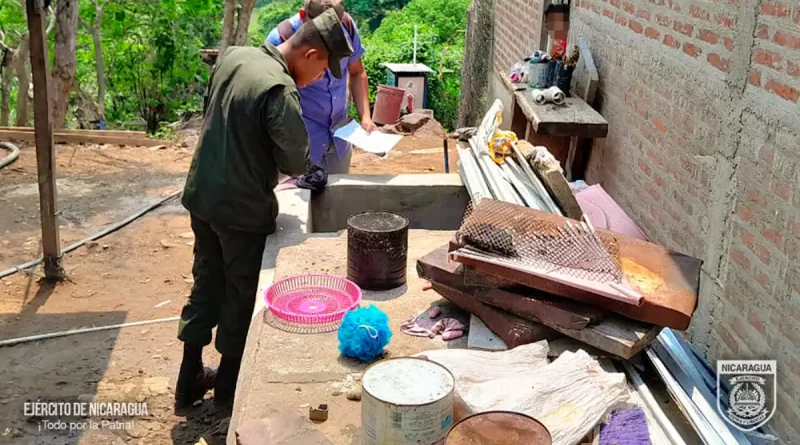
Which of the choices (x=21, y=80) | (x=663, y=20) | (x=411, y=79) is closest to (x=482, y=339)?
(x=663, y=20)

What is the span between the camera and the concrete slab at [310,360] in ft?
8.85

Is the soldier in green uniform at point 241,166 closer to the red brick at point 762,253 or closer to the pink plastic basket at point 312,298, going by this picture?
the pink plastic basket at point 312,298

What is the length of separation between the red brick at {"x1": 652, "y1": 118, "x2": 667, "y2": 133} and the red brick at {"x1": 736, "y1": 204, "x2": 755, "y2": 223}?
41.8 inches

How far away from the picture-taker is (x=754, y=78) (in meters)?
3.16

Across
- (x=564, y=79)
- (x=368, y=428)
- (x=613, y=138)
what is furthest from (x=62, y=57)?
(x=368, y=428)

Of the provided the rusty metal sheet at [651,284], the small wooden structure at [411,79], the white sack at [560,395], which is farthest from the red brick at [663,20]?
the small wooden structure at [411,79]

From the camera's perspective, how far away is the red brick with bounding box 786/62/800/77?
9.22ft

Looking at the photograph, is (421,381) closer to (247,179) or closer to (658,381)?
(658,381)

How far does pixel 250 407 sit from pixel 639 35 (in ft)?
11.2

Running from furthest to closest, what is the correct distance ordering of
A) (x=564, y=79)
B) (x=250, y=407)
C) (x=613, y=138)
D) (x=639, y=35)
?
(x=564, y=79), (x=613, y=138), (x=639, y=35), (x=250, y=407)

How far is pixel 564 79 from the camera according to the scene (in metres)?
5.73

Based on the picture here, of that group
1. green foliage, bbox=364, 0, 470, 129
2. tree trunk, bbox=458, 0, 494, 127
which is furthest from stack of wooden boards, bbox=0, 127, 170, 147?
green foliage, bbox=364, 0, 470, 129

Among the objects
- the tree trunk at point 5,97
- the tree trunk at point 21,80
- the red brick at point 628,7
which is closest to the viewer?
the red brick at point 628,7

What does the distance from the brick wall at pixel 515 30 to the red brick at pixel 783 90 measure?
15.4 ft
